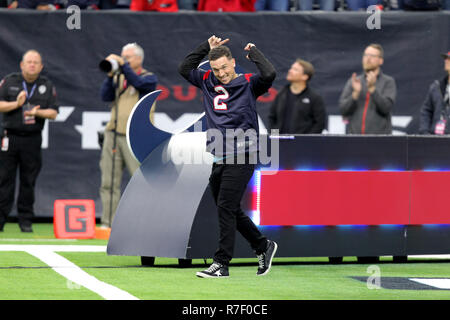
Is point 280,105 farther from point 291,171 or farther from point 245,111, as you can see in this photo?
point 245,111

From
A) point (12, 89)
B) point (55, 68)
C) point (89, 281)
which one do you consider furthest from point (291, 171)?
point (55, 68)

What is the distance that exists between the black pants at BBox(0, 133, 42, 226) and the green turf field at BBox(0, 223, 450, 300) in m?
2.84

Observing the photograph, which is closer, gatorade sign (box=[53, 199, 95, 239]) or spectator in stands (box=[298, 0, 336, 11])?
gatorade sign (box=[53, 199, 95, 239])

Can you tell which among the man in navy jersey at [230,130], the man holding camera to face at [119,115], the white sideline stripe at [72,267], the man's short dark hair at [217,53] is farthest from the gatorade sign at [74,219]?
the man's short dark hair at [217,53]

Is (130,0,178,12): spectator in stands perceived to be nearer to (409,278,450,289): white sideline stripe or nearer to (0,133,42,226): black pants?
(0,133,42,226): black pants

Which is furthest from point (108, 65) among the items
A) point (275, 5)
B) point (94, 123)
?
point (275, 5)

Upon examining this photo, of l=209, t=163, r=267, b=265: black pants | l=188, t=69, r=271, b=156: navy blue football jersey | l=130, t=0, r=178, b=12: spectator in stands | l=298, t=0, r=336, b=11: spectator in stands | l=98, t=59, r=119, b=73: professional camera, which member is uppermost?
l=298, t=0, r=336, b=11: spectator in stands

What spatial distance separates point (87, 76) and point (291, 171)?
231 inches

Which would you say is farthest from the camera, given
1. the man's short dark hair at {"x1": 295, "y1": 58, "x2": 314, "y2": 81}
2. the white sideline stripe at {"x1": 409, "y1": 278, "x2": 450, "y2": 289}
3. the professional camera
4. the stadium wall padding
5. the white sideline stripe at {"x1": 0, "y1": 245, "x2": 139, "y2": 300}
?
the stadium wall padding

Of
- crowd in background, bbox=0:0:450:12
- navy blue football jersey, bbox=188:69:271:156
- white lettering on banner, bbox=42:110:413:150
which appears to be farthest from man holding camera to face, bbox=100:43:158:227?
navy blue football jersey, bbox=188:69:271:156

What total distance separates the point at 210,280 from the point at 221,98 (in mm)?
1648

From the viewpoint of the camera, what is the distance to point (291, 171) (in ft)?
34.0

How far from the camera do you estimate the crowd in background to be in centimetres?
1532

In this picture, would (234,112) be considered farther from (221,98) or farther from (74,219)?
(74,219)
